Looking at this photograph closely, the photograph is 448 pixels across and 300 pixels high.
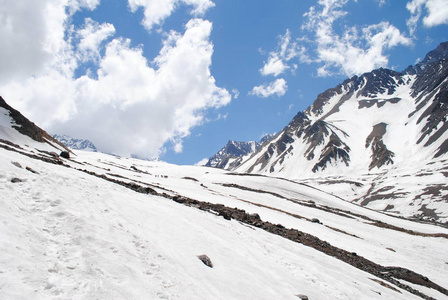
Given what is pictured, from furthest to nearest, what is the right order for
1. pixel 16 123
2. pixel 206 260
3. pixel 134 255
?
pixel 16 123 < pixel 206 260 < pixel 134 255

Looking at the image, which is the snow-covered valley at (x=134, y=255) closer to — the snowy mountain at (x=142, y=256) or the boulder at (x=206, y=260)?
the snowy mountain at (x=142, y=256)

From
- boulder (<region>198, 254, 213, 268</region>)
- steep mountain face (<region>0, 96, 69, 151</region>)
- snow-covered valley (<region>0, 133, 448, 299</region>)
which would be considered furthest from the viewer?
steep mountain face (<region>0, 96, 69, 151</region>)

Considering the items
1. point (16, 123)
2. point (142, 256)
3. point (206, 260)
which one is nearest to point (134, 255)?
point (142, 256)

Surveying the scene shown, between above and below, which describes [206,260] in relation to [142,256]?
above

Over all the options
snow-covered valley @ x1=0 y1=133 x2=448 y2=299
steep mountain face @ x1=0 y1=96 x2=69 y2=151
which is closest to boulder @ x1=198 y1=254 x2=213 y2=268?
snow-covered valley @ x1=0 y1=133 x2=448 y2=299

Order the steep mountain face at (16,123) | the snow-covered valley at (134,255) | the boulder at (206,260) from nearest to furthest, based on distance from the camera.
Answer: the snow-covered valley at (134,255) < the boulder at (206,260) < the steep mountain face at (16,123)

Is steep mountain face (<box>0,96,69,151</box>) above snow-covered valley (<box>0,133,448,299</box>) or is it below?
above

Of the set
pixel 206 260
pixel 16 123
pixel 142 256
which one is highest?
pixel 16 123

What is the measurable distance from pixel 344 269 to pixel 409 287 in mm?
5472

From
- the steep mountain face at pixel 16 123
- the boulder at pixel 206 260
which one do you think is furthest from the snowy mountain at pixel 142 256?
the steep mountain face at pixel 16 123

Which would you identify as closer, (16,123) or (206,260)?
(206,260)

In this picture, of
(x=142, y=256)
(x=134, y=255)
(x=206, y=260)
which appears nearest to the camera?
(x=134, y=255)

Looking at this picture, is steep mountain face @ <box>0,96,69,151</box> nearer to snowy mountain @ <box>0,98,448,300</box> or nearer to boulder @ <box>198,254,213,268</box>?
snowy mountain @ <box>0,98,448,300</box>

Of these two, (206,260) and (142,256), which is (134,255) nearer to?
(142,256)
